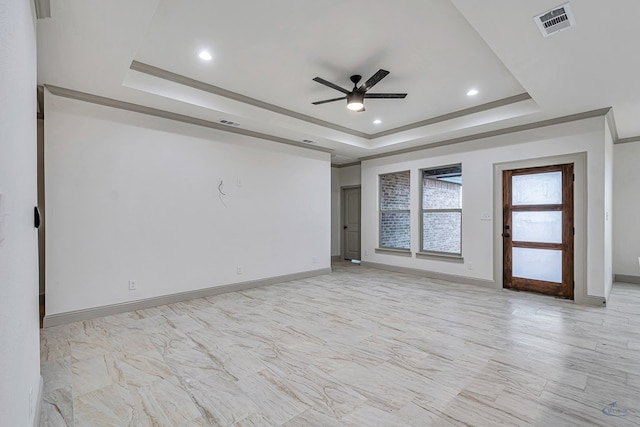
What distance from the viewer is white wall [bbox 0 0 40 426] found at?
1.01 metres

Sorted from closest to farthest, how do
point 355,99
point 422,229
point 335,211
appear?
point 355,99
point 422,229
point 335,211

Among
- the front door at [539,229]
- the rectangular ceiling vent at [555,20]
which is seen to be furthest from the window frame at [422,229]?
the rectangular ceiling vent at [555,20]

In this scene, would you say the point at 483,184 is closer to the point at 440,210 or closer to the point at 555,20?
the point at 440,210

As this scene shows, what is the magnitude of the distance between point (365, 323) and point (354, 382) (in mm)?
1272

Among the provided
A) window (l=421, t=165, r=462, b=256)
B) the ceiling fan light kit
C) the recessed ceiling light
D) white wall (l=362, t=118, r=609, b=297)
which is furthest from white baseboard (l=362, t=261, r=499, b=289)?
the recessed ceiling light

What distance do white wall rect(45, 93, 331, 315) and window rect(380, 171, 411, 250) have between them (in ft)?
7.68

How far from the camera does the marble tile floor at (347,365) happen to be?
194cm

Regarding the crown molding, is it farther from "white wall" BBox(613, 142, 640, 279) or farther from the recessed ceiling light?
"white wall" BBox(613, 142, 640, 279)

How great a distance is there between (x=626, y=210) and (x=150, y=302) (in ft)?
27.4

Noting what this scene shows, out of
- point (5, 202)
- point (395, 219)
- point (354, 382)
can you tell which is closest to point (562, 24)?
point (354, 382)

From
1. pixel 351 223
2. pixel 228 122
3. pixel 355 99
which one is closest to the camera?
pixel 355 99

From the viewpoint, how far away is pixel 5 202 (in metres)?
1.05

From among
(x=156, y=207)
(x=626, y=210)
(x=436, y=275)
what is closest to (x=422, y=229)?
(x=436, y=275)

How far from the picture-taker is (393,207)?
7285 mm
